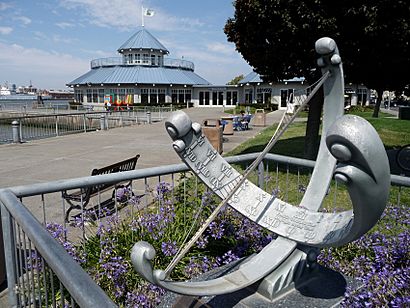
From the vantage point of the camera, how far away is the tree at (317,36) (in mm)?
6727

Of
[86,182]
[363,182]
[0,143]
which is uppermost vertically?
[363,182]

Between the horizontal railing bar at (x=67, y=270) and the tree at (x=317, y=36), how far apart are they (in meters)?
6.76

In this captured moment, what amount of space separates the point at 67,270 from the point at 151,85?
4661 centimetres

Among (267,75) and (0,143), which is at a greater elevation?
(267,75)

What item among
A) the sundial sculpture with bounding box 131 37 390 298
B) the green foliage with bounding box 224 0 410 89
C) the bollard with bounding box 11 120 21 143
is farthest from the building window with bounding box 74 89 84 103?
the sundial sculpture with bounding box 131 37 390 298

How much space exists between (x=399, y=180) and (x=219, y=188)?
5.79 feet

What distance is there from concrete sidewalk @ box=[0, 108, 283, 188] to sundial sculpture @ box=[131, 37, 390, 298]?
671 centimetres

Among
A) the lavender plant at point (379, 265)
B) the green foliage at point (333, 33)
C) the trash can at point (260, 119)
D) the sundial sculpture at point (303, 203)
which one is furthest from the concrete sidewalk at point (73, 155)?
the trash can at point (260, 119)

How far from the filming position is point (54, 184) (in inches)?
121

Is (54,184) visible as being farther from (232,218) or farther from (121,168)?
(121,168)

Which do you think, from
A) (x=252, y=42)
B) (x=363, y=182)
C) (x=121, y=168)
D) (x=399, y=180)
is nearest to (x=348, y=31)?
(x=252, y=42)

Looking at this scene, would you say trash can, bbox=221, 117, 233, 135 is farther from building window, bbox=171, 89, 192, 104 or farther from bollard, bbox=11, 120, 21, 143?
building window, bbox=171, 89, 192, 104

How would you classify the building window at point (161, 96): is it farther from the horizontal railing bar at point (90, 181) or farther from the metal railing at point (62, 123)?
the horizontal railing bar at point (90, 181)

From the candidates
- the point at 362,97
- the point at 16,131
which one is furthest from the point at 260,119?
the point at 362,97
